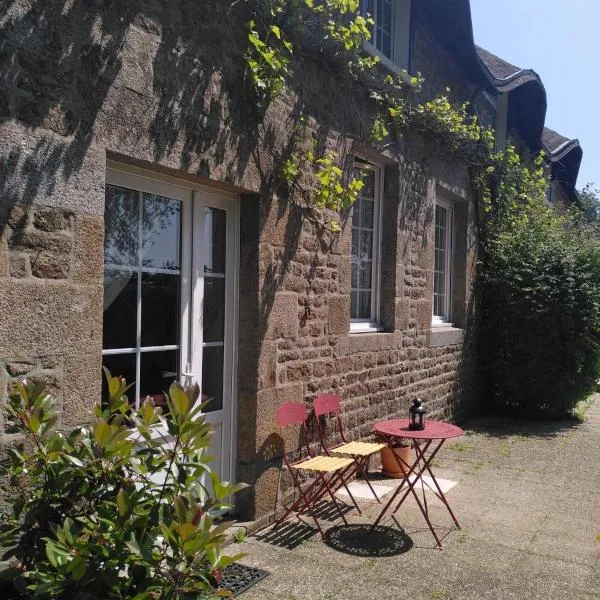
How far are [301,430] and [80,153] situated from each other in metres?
2.82

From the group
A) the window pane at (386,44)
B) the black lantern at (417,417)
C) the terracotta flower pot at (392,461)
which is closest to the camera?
the black lantern at (417,417)

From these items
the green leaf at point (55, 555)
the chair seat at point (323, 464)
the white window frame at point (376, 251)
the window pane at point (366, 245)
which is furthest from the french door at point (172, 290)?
the white window frame at point (376, 251)

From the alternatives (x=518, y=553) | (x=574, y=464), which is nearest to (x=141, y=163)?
(x=518, y=553)

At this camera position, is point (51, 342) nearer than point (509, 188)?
Yes

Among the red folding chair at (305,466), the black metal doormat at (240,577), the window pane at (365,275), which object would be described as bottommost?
the black metal doormat at (240,577)

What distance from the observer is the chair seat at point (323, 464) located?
4.52m

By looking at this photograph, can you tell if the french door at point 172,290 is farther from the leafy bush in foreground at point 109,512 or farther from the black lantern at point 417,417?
the black lantern at point 417,417

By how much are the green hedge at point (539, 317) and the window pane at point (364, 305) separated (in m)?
3.30

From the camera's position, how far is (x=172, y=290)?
→ 4.27m

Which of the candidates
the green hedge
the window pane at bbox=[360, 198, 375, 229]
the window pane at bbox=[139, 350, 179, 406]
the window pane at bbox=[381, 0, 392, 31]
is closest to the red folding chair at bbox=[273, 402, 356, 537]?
the window pane at bbox=[139, 350, 179, 406]

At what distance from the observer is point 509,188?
988 cm

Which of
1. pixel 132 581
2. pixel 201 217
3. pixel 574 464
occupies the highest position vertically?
pixel 201 217

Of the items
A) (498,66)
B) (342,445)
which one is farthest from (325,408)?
(498,66)

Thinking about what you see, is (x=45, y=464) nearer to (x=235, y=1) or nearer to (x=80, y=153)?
(x=80, y=153)
